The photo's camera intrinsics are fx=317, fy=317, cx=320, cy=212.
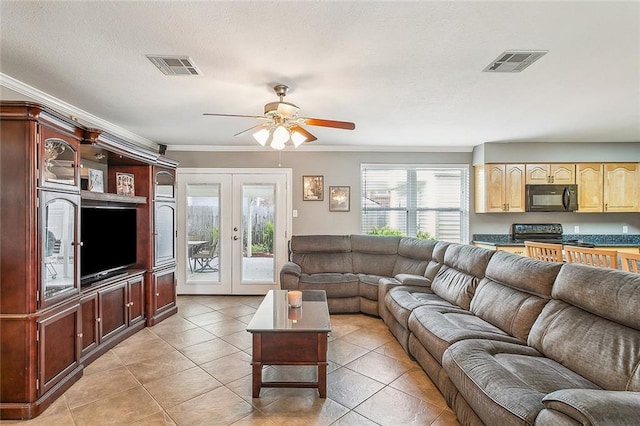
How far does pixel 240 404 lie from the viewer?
231cm

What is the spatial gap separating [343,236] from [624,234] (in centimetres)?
479

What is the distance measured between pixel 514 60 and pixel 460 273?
2087 millimetres

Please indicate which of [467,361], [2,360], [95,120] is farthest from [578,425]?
[95,120]

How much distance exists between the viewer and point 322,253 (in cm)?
499

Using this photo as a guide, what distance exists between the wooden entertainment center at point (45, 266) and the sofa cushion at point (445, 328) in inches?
113

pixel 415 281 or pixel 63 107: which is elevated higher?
pixel 63 107

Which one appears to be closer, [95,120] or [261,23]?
[261,23]

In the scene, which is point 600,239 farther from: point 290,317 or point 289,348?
point 289,348

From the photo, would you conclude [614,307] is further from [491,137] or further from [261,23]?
[491,137]

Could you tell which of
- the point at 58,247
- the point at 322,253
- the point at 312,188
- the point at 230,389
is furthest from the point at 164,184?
the point at 230,389

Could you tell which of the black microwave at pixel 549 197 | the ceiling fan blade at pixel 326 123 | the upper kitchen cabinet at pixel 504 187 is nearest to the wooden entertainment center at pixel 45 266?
the ceiling fan blade at pixel 326 123

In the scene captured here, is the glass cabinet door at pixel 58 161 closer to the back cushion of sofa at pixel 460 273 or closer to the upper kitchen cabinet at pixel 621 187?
the back cushion of sofa at pixel 460 273

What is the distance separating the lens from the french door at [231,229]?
5.42m

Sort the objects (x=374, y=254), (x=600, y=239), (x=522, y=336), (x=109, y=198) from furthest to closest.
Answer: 1. (x=600, y=239)
2. (x=374, y=254)
3. (x=109, y=198)
4. (x=522, y=336)
